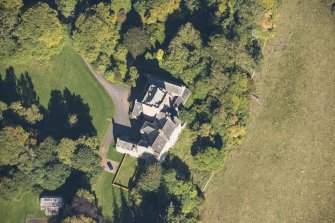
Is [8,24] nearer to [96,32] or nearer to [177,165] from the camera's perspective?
[96,32]

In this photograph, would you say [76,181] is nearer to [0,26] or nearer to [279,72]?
[0,26]

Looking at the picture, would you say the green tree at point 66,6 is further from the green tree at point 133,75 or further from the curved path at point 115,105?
the green tree at point 133,75

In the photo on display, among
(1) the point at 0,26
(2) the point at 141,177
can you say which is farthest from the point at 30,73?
(2) the point at 141,177

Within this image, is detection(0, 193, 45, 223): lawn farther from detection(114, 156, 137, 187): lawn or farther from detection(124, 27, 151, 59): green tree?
detection(124, 27, 151, 59): green tree

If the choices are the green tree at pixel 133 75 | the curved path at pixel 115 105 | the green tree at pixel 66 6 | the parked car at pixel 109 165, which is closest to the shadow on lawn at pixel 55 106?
the curved path at pixel 115 105

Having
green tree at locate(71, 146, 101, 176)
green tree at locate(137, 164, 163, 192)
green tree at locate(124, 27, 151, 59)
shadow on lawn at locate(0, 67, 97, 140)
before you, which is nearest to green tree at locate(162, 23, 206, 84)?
green tree at locate(124, 27, 151, 59)

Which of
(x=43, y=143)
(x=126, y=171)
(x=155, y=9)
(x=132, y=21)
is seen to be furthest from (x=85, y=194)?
(x=155, y=9)
